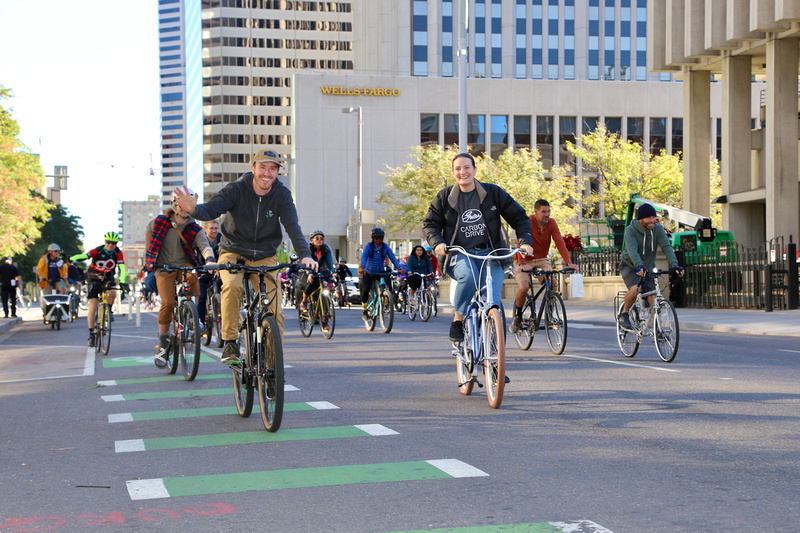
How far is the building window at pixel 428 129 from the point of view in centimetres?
7256

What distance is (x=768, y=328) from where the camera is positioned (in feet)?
58.4

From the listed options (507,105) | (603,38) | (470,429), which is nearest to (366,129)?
(507,105)

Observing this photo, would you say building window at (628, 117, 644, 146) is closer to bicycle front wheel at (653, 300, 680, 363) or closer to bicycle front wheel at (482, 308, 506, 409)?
bicycle front wheel at (653, 300, 680, 363)

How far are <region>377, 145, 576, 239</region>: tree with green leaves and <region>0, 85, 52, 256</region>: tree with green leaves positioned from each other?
18915 millimetres

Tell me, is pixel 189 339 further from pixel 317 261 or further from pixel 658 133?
pixel 658 133

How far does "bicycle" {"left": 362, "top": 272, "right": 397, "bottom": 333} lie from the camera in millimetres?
17547

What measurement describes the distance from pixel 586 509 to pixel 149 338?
15073 millimetres

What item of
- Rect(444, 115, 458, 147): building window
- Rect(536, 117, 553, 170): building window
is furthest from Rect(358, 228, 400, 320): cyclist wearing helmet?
Rect(536, 117, 553, 170): building window

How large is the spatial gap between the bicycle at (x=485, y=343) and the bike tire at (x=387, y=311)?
8855mm

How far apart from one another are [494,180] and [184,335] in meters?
38.9

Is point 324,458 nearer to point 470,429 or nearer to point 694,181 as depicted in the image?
point 470,429

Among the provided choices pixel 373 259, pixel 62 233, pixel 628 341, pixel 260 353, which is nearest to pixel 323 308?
pixel 373 259

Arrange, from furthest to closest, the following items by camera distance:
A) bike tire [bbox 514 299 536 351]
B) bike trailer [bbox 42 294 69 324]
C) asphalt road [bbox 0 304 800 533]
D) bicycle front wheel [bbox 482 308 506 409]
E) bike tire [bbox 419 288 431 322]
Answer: bike trailer [bbox 42 294 69 324] < bike tire [bbox 419 288 431 322] < bike tire [bbox 514 299 536 351] < bicycle front wheel [bbox 482 308 506 409] < asphalt road [bbox 0 304 800 533]

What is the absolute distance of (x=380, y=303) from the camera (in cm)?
1773
